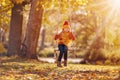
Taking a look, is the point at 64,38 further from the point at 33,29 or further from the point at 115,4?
the point at 115,4

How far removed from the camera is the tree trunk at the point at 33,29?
22.1 m

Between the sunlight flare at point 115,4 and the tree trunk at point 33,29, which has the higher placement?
the sunlight flare at point 115,4

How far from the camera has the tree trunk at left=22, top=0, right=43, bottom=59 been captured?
22.1m

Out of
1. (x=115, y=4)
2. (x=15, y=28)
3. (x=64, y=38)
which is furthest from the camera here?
(x=115, y=4)

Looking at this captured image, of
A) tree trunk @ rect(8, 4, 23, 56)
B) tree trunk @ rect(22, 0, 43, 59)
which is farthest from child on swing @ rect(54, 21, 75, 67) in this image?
tree trunk @ rect(8, 4, 23, 56)

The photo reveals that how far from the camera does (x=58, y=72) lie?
13.9 metres

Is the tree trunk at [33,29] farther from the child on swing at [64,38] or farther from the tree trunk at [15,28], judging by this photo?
the child on swing at [64,38]

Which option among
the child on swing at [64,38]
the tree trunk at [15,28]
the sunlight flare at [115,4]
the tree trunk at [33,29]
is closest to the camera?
the child on swing at [64,38]

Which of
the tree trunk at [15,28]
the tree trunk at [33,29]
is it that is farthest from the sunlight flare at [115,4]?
the tree trunk at [33,29]

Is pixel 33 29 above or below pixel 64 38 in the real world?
above

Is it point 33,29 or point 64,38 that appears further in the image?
point 33,29

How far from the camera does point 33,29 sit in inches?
881

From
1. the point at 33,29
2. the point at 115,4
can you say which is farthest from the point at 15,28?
the point at 115,4

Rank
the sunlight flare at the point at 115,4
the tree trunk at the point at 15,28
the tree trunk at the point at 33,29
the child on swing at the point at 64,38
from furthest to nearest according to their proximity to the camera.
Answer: the sunlight flare at the point at 115,4 → the tree trunk at the point at 15,28 → the tree trunk at the point at 33,29 → the child on swing at the point at 64,38
